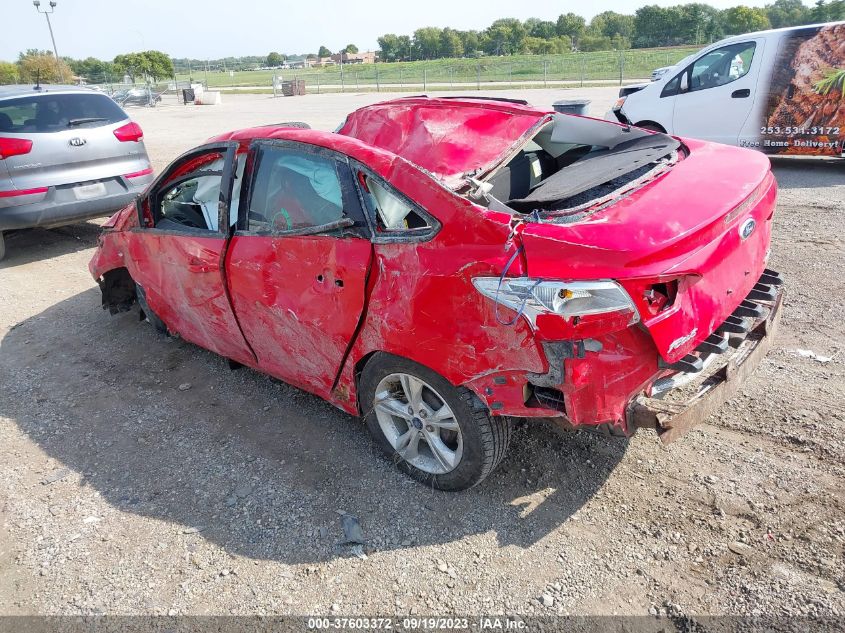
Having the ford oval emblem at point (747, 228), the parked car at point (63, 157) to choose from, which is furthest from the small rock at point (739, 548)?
the parked car at point (63, 157)

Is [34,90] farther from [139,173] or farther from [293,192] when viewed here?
[293,192]

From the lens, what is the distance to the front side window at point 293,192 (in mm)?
3256

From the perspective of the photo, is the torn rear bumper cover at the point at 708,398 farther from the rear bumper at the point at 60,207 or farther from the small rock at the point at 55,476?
the rear bumper at the point at 60,207

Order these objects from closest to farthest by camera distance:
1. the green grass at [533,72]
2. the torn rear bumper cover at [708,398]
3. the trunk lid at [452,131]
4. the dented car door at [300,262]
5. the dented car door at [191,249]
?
the torn rear bumper cover at [708,398]
the dented car door at [300,262]
the trunk lid at [452,131]
the dented car door at [191,249]
the green grass at [533,72]

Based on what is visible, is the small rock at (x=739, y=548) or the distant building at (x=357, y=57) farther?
the distant building at (x=357, y=57)

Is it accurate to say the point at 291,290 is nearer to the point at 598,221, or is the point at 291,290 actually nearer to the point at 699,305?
the point at 598,221

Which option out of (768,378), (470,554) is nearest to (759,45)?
(768,378)

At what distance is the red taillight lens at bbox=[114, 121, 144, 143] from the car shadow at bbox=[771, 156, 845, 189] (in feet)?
27.4

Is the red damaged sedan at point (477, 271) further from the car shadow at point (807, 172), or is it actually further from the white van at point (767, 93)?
Result: the white van at point (767, 93)

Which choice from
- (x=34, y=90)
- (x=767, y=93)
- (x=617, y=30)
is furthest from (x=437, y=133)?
(x=617, y=30)

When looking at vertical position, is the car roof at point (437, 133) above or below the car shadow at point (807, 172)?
above

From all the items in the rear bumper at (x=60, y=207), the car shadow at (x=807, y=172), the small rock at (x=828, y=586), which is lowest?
the small rock at (x=828, y=586)

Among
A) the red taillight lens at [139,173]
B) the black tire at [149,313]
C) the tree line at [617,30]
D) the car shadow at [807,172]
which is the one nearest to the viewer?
the black tire at [149,313]

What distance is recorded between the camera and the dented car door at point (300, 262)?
10.3 feet
